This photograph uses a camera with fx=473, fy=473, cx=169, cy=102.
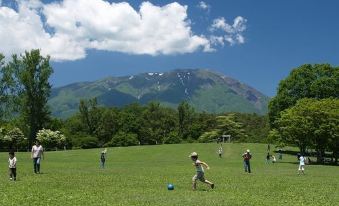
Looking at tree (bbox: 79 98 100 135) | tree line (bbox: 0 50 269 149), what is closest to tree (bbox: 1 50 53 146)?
tree line (bbox: 0 50 269 149)

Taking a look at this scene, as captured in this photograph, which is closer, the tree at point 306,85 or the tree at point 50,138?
the tree at point 306,85

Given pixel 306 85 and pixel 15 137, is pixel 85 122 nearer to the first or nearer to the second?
pixel 15 137

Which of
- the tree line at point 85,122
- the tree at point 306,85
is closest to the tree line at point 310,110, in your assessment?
the tree at point 306,85

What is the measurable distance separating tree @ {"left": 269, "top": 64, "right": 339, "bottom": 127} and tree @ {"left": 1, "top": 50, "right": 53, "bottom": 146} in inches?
2202

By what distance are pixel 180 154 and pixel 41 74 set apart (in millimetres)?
44521

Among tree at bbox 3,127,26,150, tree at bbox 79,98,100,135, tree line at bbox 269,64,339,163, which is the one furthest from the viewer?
tree at bbox 79,98,100,135

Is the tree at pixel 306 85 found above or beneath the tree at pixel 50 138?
above

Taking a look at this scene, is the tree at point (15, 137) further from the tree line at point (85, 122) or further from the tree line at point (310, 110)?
the tree line at point (310, 110)

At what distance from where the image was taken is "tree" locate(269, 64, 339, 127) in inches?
3989

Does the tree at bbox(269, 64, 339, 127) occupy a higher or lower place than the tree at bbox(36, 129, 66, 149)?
higher

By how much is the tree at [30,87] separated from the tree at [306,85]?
55.9 m

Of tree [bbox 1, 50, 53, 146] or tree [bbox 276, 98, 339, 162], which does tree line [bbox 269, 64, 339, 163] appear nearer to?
tree [bbox 276, 98, 339, 162]

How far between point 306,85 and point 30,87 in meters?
65.6

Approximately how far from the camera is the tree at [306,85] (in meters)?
101
